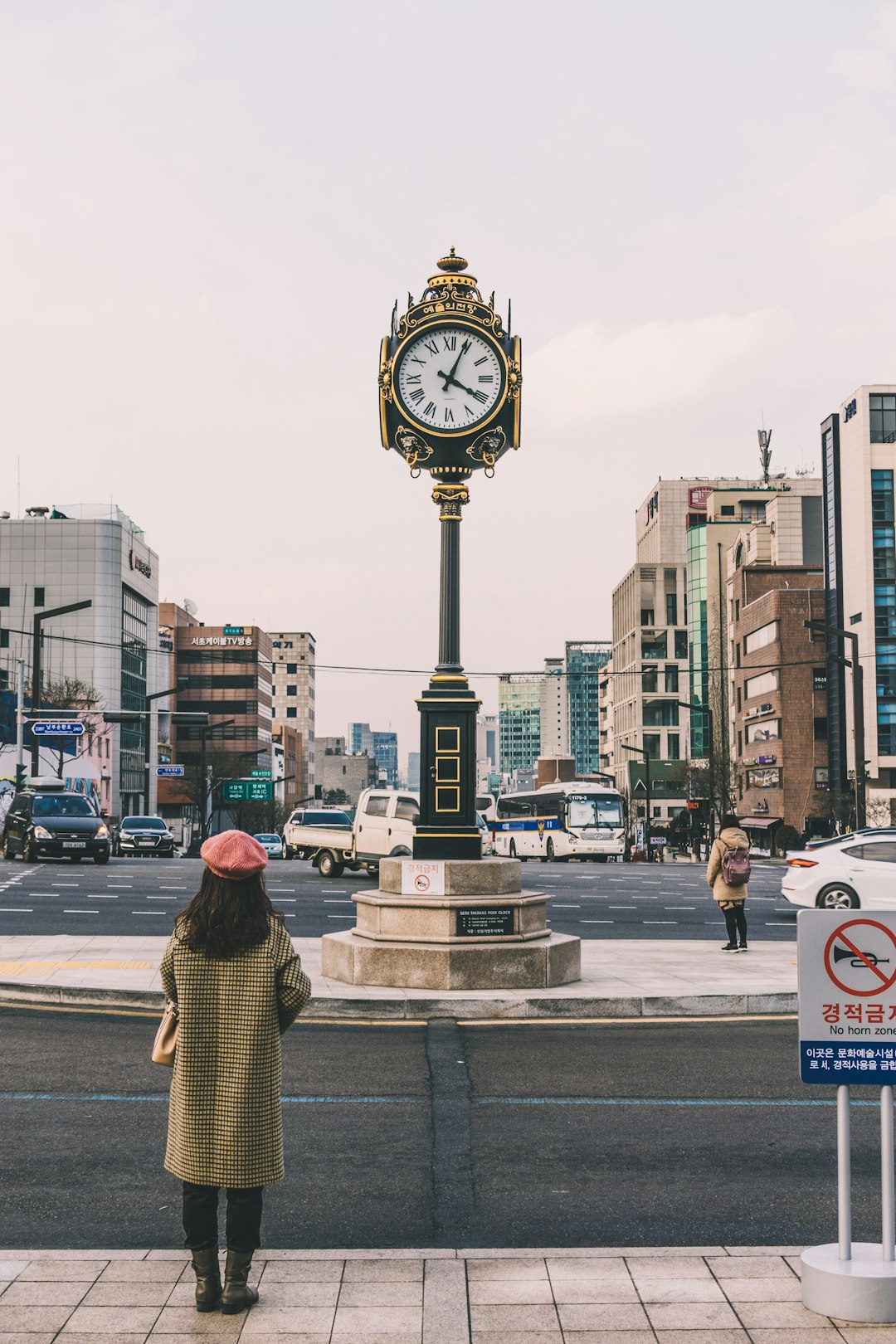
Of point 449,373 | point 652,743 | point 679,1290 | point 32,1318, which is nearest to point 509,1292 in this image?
point 679,1290

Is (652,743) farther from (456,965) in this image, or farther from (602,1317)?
(602,1317)

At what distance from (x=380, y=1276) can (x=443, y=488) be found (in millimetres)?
10037

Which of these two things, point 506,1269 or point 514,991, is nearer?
point 506,1269

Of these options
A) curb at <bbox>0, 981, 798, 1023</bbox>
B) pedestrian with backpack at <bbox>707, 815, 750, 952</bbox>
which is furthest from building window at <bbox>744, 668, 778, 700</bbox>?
curb at <bbox>0, 981, 798, 1023</bbox>

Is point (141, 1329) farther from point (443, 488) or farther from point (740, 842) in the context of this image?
point (740, 842)

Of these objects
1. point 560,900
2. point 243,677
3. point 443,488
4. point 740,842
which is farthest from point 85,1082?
point 243,677

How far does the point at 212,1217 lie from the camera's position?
4.83m

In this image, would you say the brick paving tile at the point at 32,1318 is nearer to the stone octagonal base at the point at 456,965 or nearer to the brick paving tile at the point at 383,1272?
the brick paving tile at the point at 383,1272

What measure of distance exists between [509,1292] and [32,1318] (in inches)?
67.6

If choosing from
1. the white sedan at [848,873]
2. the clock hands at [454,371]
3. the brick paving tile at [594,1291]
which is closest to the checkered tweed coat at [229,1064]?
the brick paving tile at [594,1291]

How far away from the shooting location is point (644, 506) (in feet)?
536

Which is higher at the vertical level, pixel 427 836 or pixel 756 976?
pixel 427 836

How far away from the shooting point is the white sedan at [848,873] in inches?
778

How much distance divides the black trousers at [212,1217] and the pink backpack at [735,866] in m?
11.9
